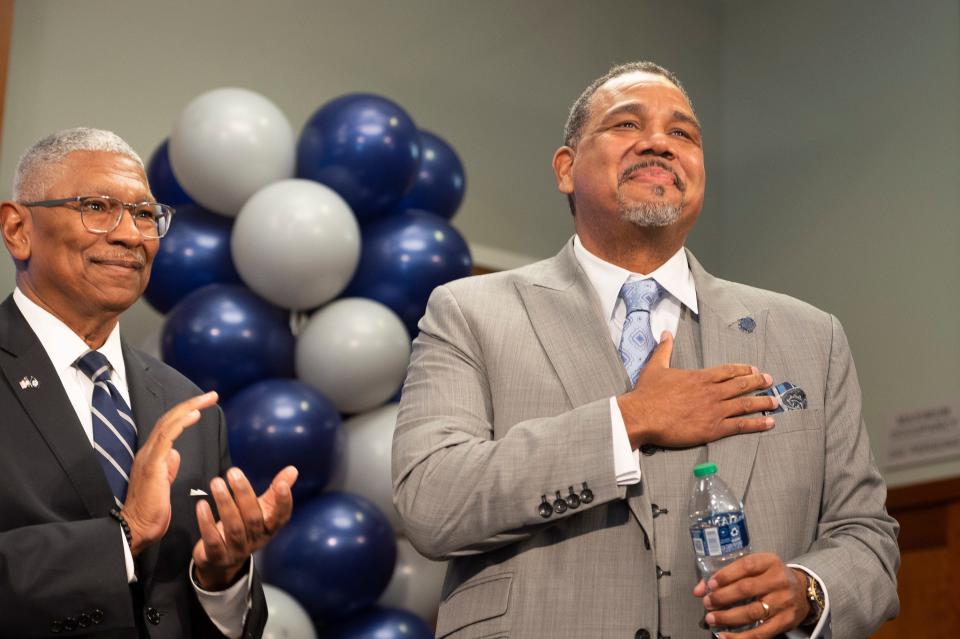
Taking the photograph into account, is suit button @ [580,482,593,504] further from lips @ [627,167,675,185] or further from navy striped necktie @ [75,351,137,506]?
navy striped necktie @ [75,351,137,506]

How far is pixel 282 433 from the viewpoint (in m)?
3.71

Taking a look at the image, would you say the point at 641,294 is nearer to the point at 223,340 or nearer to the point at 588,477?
the point at 588,477

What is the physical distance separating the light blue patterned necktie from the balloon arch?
174cm

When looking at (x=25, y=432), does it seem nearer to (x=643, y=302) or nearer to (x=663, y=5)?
(x=643, y=302)

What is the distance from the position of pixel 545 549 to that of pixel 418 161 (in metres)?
2.49

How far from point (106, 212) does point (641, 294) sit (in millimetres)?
1011

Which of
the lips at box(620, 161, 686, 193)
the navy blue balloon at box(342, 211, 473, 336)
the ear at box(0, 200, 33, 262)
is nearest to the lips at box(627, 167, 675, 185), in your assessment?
the lips at box(620, 161, 686, 193)

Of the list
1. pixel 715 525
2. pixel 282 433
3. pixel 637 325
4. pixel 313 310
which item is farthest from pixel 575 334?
pixel 313 310

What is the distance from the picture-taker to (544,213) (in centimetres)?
626

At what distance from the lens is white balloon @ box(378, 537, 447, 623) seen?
4.02 metres

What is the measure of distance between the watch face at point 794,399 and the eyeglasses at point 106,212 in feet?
3.97

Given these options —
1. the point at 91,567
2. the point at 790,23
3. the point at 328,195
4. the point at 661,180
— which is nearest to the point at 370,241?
the point at 328,195

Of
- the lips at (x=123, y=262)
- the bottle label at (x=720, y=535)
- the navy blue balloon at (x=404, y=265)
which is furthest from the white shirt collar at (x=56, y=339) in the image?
the navy blue balloon at (x=404, y=265)

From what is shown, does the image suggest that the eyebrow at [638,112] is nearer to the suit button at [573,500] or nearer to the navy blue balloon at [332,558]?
the suit button at [573,500]
